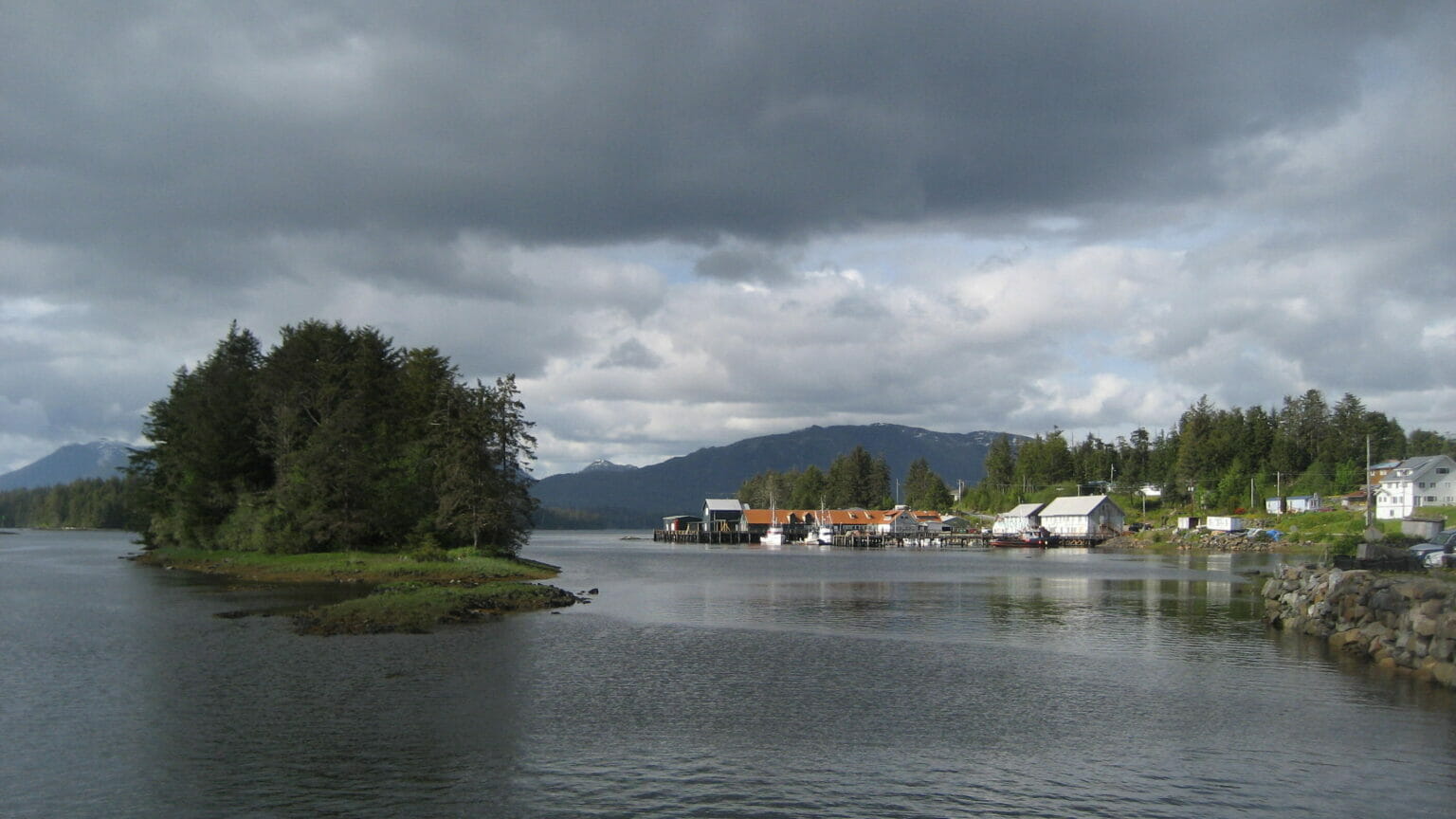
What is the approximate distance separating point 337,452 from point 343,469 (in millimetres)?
1869

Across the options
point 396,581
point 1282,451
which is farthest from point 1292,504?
point 396,581

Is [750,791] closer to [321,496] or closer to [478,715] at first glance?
[478,715]

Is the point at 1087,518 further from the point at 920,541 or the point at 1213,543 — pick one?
the point at 1213,543

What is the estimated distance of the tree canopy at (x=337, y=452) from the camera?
70688 mm

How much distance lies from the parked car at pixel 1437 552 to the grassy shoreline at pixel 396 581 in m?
42.2

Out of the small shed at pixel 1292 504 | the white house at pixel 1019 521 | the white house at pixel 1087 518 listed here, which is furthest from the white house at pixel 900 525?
the small shed at pixel 1292 504

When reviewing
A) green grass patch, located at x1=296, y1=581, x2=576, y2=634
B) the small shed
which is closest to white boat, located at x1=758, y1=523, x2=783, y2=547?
the small shed

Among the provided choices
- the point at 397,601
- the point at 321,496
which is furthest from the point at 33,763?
the point at 321,496

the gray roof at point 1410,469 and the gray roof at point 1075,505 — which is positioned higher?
the gray roof at point 1410,469

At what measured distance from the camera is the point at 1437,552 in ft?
161

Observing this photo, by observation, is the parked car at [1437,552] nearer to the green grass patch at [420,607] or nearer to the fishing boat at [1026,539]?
the green grass patch at [420,607]

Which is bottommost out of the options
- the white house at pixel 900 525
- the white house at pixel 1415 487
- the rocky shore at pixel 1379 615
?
the white house at pixel 900 525

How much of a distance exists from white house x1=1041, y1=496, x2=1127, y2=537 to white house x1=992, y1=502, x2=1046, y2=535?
6690mm

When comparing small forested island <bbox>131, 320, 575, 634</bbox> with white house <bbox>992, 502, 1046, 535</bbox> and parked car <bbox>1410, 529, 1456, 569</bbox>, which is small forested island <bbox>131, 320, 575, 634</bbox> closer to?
parked car <bbox>1410, 529, 1456, 569</bbox>
